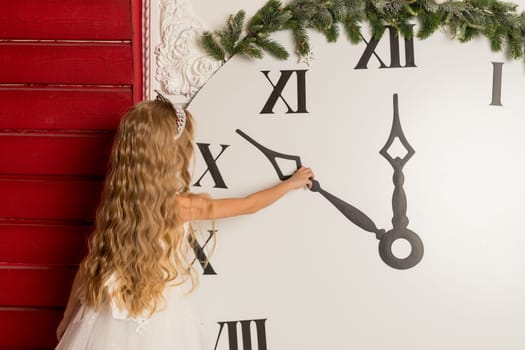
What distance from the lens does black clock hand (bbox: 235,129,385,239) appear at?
2.06 meters

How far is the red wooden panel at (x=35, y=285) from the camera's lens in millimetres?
2105

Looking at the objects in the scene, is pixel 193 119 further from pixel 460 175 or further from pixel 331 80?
pixel 460 175

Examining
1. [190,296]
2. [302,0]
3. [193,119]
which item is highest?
[302,0]

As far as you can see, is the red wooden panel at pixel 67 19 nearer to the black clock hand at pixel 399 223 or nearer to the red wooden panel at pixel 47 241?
the red wooden panel at pixel 47 241

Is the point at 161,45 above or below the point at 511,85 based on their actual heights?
above

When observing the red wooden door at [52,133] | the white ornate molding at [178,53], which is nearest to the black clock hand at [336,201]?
the white ornate molding at [178,53]

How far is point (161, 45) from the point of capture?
2.10 m

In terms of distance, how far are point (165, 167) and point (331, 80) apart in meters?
0.60

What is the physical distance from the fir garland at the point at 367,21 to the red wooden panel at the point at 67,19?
273 millimetres

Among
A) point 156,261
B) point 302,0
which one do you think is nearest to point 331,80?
point 302,0

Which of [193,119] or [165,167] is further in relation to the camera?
Result: [193,119]

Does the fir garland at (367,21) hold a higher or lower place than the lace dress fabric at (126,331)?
higher

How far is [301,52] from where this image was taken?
2.05m

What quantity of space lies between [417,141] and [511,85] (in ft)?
1.10
